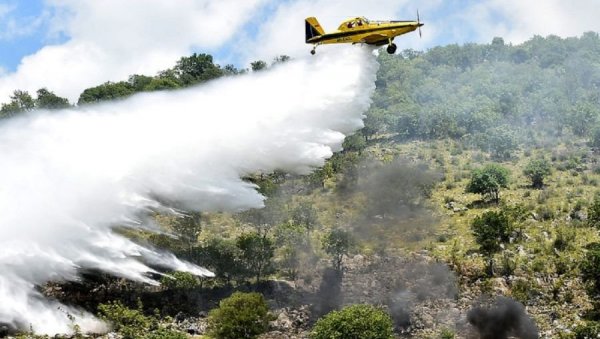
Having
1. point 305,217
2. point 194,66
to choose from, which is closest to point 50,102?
point 194,66

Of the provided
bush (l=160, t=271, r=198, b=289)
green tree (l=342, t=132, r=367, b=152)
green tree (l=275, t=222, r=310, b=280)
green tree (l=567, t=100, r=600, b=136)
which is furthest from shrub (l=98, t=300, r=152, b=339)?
green tree (l=567, t=100, r=600, b=136)

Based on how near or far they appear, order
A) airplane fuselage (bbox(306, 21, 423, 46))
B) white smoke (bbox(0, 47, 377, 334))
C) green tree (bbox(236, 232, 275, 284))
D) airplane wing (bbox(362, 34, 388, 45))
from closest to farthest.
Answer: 1. white smoke (bbox(0, 47, 377, 334))
2. airplane fuselage (bbox(306, 21, 423, 46))
3. airplane wing (bbox(362, 34, 388, 45))
4. green tree (bbox(236, 232, 275, 284))

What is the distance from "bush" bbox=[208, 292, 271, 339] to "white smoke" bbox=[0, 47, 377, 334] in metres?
7.95

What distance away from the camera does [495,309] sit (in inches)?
2231

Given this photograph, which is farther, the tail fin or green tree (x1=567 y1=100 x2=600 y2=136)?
green tree (x1=567 y1=100 x2=600 y2=136)

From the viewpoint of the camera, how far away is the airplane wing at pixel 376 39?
47719 millimetres

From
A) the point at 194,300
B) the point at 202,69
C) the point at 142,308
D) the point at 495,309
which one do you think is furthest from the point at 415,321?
the point at 202,69

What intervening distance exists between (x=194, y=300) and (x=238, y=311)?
12237 millimetres

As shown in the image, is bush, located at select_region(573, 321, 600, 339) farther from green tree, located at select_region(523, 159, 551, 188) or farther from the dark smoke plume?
green tree, located at select_region(523, 159, 551, 188)

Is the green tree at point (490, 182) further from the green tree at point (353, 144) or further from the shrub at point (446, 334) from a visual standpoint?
the shrub at point (446, 334)

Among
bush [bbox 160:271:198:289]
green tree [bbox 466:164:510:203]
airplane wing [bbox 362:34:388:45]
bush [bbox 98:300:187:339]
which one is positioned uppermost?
airplane wing [bbox 362:34:388:45]

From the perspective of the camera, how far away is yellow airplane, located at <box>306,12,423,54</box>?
46.8 m

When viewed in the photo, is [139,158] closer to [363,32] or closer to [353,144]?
[363,32]

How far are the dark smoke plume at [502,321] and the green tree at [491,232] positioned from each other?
496cm
